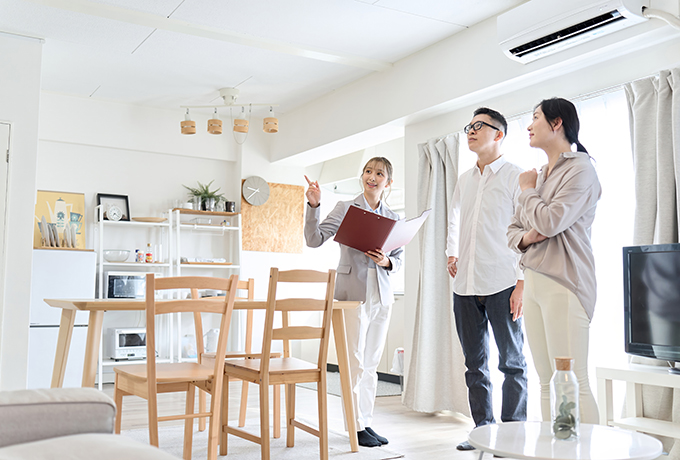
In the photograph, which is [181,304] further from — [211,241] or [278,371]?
[211,241]

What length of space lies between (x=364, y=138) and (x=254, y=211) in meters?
1.68

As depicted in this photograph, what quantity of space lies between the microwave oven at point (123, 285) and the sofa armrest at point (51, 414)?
4.30 m

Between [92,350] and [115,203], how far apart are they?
3591 millimetres

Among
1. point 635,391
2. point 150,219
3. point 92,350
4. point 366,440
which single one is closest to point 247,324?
point 366,440

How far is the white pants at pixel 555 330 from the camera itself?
6.54 ft

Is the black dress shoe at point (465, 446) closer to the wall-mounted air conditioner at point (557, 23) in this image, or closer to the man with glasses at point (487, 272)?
the man with glasses at point (487, 272)

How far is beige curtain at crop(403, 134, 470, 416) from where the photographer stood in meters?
4.05

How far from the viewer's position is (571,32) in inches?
123

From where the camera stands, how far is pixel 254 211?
6.40 m

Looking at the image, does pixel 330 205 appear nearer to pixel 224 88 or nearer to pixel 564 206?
pixel 224 88

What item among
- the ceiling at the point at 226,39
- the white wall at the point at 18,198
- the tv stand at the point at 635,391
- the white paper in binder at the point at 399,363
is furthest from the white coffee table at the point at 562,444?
the white paper in binder at the point at 399,363

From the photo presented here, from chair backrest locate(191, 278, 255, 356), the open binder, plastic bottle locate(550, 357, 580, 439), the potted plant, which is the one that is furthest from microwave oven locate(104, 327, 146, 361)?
plastic bottle locate(550, 357, 580, 439)

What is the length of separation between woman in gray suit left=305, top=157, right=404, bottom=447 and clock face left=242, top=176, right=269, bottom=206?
10.4ft

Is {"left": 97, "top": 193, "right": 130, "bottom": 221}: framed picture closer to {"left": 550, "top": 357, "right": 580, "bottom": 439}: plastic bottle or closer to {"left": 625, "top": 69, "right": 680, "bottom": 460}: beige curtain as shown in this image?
{"left": 625, "top": 69, "right": 680, "bottom": 460}: beige curtain
